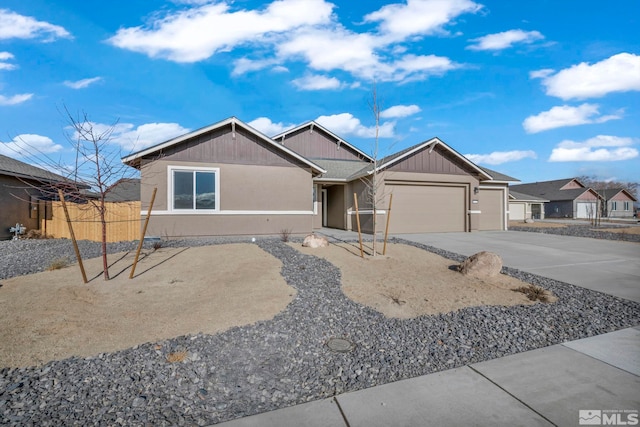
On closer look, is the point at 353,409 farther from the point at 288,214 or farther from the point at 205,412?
the point at 288,214

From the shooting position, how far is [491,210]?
17266 millimetres

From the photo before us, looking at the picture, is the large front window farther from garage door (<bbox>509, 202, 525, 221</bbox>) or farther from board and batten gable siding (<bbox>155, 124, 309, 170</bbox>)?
garage door (<bbox>509, 202, 525, 221</bbox>)

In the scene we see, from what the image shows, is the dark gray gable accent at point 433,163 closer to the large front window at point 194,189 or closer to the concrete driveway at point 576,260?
the concrete driveway at point 576,260

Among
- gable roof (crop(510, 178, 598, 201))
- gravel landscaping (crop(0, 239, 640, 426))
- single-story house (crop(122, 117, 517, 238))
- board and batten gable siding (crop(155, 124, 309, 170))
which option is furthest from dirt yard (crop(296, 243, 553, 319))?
gable roof (crop(510, 178, 598, 201))

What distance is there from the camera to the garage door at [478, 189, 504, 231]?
17.1 m

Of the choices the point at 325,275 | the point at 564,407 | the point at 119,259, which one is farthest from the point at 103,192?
the point at 564,407

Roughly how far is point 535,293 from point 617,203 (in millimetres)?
59097

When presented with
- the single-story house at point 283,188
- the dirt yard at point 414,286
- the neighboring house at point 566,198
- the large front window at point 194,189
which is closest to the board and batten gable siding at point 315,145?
the single-story house at point 283,188

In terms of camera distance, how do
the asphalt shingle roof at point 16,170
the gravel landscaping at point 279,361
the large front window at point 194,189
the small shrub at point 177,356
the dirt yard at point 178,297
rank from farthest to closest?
the asphalt shingle roof at point 16,170 < the large front window at point 194,189 < the dirt yard at point 178,297 < the small shrub at point 177,356 < the gravel landscaping at point 279,361

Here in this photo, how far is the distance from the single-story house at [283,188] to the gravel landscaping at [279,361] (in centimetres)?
506

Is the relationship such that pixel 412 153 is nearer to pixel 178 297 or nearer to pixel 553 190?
pixel 178 297

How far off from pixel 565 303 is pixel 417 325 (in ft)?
Answer: 9.54

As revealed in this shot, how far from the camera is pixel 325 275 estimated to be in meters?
6.25

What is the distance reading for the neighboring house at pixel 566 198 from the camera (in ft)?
131
